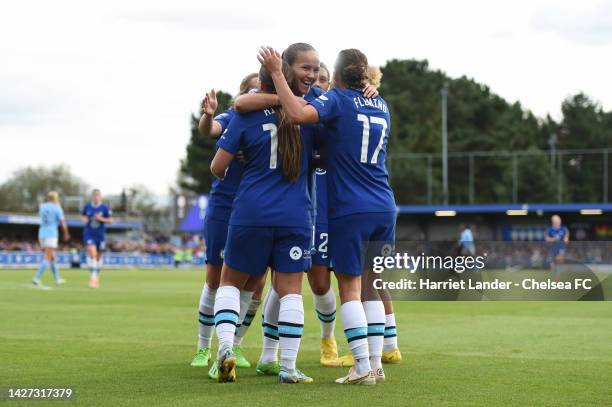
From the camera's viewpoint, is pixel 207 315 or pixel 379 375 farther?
pixel 207 315

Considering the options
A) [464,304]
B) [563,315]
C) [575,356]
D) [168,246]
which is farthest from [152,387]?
[168,246]

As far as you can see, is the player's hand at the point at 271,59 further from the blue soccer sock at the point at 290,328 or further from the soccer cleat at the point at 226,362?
the soccer cleat at the point at 226,362

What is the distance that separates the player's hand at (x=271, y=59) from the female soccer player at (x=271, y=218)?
0.27 metres

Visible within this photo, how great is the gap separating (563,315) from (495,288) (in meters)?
5.85

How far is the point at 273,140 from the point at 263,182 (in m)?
0.32

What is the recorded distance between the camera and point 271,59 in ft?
21.9

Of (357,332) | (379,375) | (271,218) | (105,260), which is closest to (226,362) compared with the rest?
(357,332)

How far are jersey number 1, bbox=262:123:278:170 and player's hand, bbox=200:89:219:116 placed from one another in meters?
0.63

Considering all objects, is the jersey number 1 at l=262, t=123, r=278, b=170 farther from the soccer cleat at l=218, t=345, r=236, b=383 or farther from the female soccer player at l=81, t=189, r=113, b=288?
the female soccer player at l=81, t=189, r=113, b=288

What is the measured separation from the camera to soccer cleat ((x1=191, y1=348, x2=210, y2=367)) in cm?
800

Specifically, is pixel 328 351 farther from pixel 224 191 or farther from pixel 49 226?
pixel 49 226

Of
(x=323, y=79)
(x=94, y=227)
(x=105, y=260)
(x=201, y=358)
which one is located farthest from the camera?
(x=105, y=260)

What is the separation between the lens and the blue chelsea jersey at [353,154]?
6898 millimetres

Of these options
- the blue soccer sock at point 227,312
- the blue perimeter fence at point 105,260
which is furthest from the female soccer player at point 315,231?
the blue perimeter fence at point 105,260
